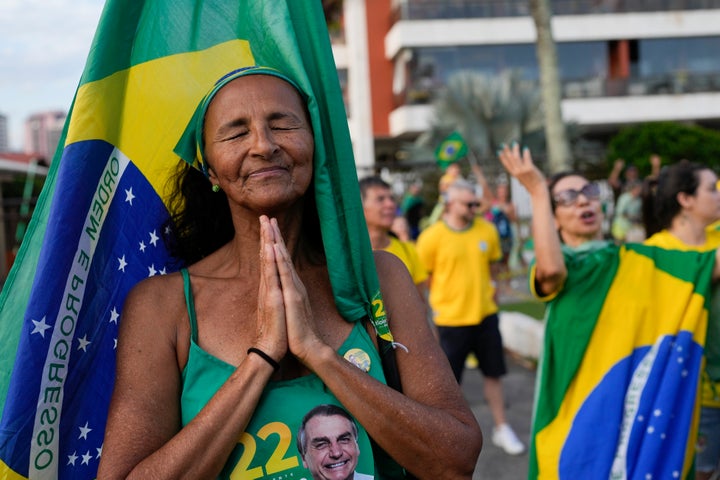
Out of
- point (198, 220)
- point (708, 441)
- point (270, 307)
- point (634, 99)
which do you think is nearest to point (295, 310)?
point (270, 307)

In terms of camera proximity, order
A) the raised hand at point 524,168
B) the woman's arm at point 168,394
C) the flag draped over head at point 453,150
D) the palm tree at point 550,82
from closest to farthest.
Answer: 1. the woman's arm at point 168,394
2. the raised hand at point 524,168
3. the palm tree at point 550,82
4. the flag draped over head at point 453,150

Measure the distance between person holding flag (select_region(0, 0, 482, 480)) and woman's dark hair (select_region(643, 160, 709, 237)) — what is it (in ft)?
9.27

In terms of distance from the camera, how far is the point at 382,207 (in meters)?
5.62

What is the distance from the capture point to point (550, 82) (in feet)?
27.1

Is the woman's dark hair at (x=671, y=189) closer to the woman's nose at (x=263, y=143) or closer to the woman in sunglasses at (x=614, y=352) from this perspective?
the woman in sunglasses at (x=614, y=352)

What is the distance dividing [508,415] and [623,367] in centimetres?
300

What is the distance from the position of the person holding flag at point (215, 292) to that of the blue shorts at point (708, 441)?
2.65 m

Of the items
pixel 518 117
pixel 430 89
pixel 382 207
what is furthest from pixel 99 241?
pixel 430 89

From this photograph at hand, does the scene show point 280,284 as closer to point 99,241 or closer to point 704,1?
point 99,241

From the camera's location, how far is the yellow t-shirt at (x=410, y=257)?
5688 mm

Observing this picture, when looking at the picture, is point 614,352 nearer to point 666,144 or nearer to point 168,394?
point 168,394

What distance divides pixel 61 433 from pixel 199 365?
1.36ft

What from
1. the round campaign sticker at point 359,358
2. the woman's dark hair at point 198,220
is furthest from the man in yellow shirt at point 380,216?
the round campaign sticker at point 359,358

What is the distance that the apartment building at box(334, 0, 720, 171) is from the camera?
31.3m
